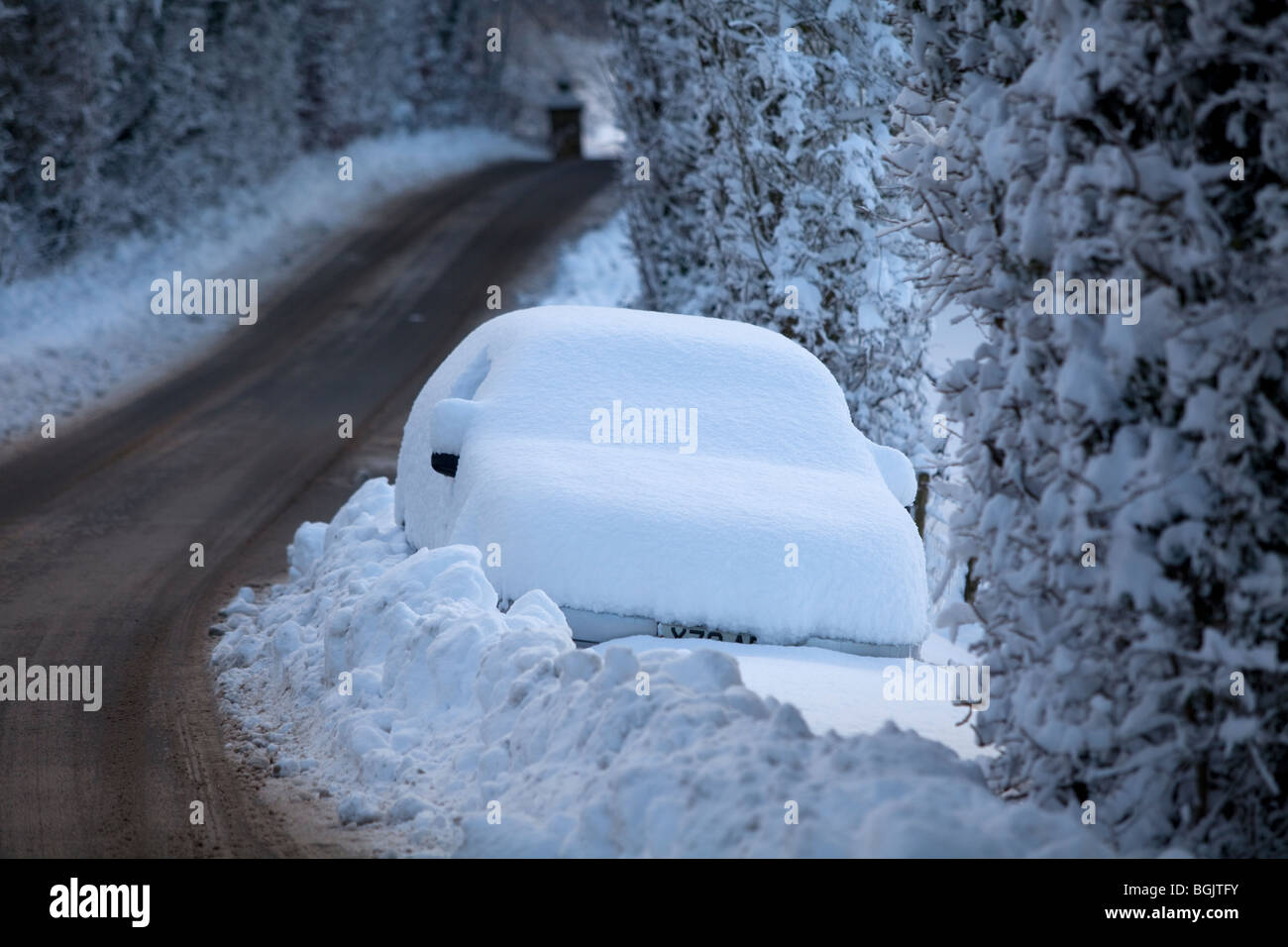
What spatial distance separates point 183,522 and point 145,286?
1147 centimetres

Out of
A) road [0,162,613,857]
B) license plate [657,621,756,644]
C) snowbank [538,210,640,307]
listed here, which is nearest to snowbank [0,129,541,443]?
road [0,162,613,857]

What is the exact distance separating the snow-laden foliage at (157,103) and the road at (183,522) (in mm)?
2774

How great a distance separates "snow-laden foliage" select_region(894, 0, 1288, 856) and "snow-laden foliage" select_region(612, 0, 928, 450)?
24.4 feet

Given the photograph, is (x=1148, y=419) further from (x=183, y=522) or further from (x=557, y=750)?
(x=183, y=522)

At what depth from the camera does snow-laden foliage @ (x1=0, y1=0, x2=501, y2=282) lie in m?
18.0

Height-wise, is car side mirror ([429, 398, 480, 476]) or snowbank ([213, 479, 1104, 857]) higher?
car side mirror ([429, 398, 480, 476])

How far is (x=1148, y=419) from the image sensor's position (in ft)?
12.4

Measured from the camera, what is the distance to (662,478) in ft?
22.1

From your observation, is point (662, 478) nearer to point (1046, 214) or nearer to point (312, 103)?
point (1046, 214)

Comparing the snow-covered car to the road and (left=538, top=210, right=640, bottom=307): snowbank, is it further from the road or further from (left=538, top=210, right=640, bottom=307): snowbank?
(left=538, top=210, right=640, bottom=307): snowbank

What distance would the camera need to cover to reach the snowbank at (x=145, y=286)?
1619 centimetres

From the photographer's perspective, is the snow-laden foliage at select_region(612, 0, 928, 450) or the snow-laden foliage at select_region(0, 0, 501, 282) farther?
the snow-laden foliage at select_region(0, 0, 501, 282)

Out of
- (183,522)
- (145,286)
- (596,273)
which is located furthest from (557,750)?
(596,273)

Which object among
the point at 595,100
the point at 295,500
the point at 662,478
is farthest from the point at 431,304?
the point at 595,100
